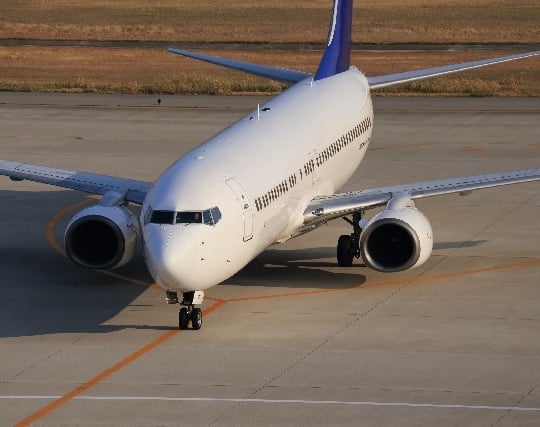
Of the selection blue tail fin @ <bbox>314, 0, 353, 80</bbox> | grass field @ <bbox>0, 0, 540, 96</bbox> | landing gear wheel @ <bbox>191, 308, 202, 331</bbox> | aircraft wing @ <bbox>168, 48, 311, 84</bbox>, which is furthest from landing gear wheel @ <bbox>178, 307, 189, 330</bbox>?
grass field @ <bbox>0, 0, 540, 96</bbox>

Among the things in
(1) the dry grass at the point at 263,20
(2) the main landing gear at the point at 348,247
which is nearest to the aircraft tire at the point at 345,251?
(2) the main landing gear at the point at 348,247

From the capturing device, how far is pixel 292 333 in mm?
34156

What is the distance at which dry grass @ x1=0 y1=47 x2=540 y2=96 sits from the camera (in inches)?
3189

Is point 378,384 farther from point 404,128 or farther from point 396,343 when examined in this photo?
point 404,128

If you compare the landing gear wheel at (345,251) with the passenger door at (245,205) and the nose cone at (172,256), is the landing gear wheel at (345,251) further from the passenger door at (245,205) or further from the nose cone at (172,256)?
the nose cone at (172,256)

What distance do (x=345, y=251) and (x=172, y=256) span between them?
380 inches

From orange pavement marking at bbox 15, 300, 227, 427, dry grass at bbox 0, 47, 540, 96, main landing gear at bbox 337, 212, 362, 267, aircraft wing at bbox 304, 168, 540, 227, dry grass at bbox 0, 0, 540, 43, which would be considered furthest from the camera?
dry grass at bbox 0, 0, 540, 43

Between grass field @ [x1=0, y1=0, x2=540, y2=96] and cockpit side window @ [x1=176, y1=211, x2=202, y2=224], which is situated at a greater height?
grass field @ [x1=0, y1=0, x2=540, y2=96]

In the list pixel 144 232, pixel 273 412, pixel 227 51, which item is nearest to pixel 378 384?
pixel 273 412

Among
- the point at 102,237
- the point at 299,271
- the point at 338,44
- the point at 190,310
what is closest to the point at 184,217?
the point at 190,310

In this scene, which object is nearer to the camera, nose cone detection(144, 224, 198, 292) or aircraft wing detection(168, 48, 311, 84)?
nose cone detection(144, 224, 198, 292)

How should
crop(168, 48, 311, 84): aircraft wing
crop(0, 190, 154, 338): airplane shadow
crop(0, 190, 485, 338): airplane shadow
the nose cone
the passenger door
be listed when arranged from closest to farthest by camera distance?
the nose cone, the passenger door, crop(0, 190, 154, 338): airplane shadow, crop(0, 190, 485, 338): airplane shadow, crop(168, 48, 311, 84): aircraft wing

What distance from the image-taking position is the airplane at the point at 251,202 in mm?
32969

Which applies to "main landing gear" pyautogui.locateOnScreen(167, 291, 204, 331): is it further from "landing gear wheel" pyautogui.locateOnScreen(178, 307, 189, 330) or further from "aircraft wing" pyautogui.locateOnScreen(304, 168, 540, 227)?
"aircraft wing" pyautogui.locateOnScreen(304, 168, 540, 227)
